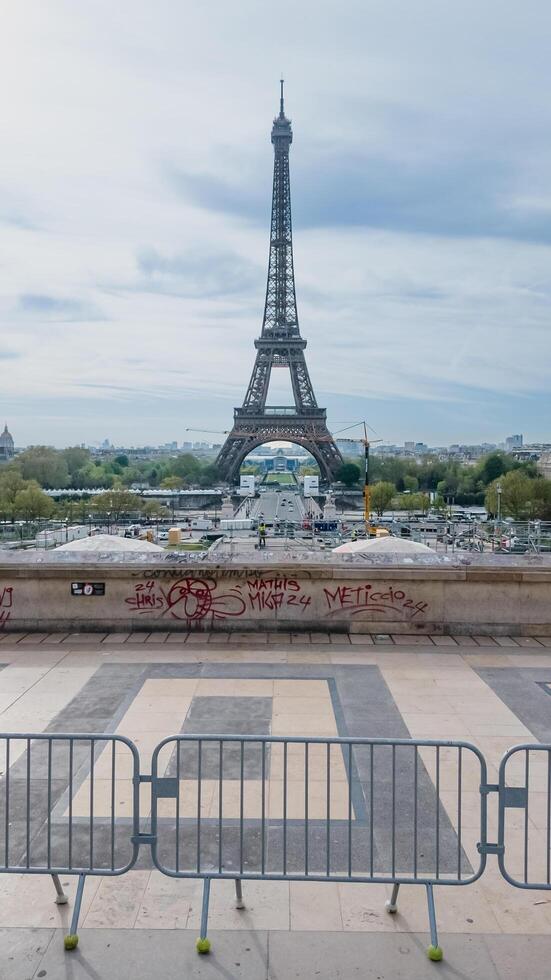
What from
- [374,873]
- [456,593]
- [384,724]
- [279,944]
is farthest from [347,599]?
[279,944]

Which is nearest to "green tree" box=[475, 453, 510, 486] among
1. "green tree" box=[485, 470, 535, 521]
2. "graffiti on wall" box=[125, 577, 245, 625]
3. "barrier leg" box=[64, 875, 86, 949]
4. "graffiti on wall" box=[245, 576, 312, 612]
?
"green tree" box=[485, 470, 535, 521]

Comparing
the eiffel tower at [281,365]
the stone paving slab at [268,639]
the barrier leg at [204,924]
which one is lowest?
the barrier leg at [204,924]

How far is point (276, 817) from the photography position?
5520 millimetres

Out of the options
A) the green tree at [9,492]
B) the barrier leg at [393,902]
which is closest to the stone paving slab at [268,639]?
the barrier leg at [393,902]

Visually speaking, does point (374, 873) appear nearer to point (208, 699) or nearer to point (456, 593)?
point (208, 699)

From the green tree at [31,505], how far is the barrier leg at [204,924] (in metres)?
61.4

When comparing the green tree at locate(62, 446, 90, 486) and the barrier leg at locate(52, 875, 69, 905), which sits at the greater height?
the green tree at locate(62, 446, 90, 486)

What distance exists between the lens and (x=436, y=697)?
8.23 meters

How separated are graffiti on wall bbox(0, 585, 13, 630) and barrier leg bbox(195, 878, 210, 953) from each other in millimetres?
7393

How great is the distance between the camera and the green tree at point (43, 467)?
99438 mm

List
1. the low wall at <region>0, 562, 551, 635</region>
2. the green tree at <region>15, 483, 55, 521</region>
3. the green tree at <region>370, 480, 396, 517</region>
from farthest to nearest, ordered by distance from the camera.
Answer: the green tree at <region>370, 480, 396, 517</region> < the green tree at <region>15, 483, 55, 521</region> < the low wall at <region>0, 562, 551, 635</region>

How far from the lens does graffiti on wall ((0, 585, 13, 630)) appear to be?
1091cm

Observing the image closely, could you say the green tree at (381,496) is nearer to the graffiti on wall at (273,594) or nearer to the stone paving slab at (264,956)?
the graffiti on wall at (273,594)

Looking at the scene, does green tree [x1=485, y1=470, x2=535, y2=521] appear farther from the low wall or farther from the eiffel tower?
the low wall
